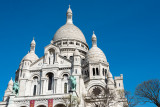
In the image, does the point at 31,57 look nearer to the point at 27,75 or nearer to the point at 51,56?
the point at 51,56

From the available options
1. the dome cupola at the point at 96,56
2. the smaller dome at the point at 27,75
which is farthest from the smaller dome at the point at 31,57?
the dome cupola at the point at 96,56

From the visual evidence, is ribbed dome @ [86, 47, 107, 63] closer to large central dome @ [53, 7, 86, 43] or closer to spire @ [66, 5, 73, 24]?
large central dome @ [53, 7, 86, 43]

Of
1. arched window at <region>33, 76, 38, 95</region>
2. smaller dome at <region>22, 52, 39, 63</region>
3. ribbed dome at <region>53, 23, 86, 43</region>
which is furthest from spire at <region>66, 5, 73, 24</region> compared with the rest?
arched window at <region>33, 76, 38, 95</region>

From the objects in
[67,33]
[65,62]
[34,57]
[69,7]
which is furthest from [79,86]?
[69,7]

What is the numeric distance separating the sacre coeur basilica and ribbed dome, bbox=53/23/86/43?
9463 mm

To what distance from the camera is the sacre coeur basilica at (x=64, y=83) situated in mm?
37781

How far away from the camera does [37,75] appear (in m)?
45.2

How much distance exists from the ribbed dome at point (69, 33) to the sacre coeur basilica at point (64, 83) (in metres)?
9.46

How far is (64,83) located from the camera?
43.5m

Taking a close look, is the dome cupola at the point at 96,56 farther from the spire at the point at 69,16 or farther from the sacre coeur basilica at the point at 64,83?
the spire at the point at 69,16

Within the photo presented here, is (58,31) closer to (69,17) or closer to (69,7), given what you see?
(69,17)

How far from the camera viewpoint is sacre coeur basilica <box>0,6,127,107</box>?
37781 millimetres

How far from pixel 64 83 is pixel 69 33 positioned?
23.8 m

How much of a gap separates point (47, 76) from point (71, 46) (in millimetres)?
17676
